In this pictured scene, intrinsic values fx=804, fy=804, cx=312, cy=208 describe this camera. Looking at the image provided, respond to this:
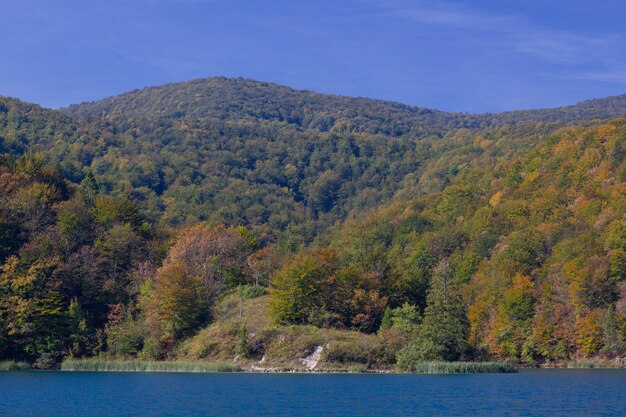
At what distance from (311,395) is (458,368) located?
89.7 ft

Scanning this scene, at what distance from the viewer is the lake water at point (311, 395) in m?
45.8

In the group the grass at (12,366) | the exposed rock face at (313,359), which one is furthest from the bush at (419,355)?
the grass at (12,366)

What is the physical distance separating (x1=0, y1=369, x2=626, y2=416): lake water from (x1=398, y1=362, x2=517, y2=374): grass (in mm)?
3203

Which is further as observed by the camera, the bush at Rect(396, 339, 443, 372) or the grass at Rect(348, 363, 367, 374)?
→ the grass at Rect(348, 363, 367, 374)

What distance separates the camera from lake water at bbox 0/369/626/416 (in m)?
45.8

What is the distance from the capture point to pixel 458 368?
3081 inches

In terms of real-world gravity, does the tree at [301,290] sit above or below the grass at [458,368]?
above

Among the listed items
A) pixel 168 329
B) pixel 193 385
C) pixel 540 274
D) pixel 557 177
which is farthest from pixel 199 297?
pixel 557 177

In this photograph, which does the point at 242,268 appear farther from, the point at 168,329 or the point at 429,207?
the point at 429,207

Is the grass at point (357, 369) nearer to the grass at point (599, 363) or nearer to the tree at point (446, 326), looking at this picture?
the tree at point (446, 326)

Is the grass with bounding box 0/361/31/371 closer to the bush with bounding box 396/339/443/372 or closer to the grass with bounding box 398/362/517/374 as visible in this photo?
the bush with bounding box 396/339/443/372

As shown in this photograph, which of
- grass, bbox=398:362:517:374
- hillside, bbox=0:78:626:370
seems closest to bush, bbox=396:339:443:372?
hillside, bbox=0:78:626:370

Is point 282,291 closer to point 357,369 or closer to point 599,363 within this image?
point 357,369

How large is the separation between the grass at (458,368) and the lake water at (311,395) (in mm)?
3203
